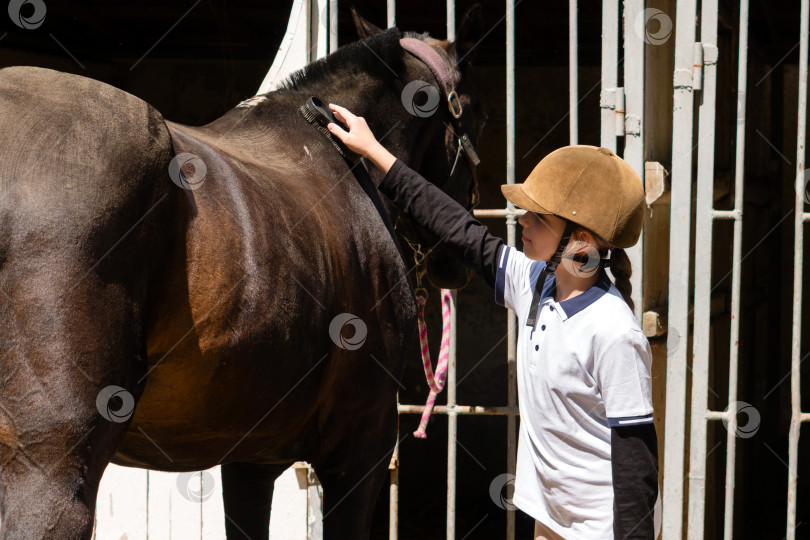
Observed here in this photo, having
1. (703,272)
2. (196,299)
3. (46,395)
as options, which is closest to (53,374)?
(46,395)

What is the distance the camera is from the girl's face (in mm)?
1697

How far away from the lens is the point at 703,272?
2.90 metres

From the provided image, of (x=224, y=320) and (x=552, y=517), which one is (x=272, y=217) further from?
(x=552, y=517)

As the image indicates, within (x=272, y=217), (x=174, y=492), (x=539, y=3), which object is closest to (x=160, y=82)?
(x=539, y=3)

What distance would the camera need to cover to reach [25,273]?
128cm

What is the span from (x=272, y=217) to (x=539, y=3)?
3.52m

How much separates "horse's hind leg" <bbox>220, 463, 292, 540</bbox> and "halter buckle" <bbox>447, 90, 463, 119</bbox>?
4.03 ft

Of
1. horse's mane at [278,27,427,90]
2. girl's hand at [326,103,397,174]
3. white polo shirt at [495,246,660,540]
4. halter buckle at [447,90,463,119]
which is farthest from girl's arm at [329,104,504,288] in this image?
halter buckle at [447,90,463,119]

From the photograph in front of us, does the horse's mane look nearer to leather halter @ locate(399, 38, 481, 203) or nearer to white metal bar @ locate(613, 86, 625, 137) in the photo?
leather halter @ locate(399, 38, 481, 203)

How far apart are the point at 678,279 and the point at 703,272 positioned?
3.6 inches

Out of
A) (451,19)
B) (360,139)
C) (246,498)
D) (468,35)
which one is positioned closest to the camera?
(360,139)

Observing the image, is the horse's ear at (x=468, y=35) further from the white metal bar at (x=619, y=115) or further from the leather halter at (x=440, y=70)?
the white metal bar at (x=619, y=115)

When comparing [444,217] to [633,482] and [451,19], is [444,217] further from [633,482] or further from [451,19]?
[451,19]

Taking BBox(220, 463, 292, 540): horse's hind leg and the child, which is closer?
the child
